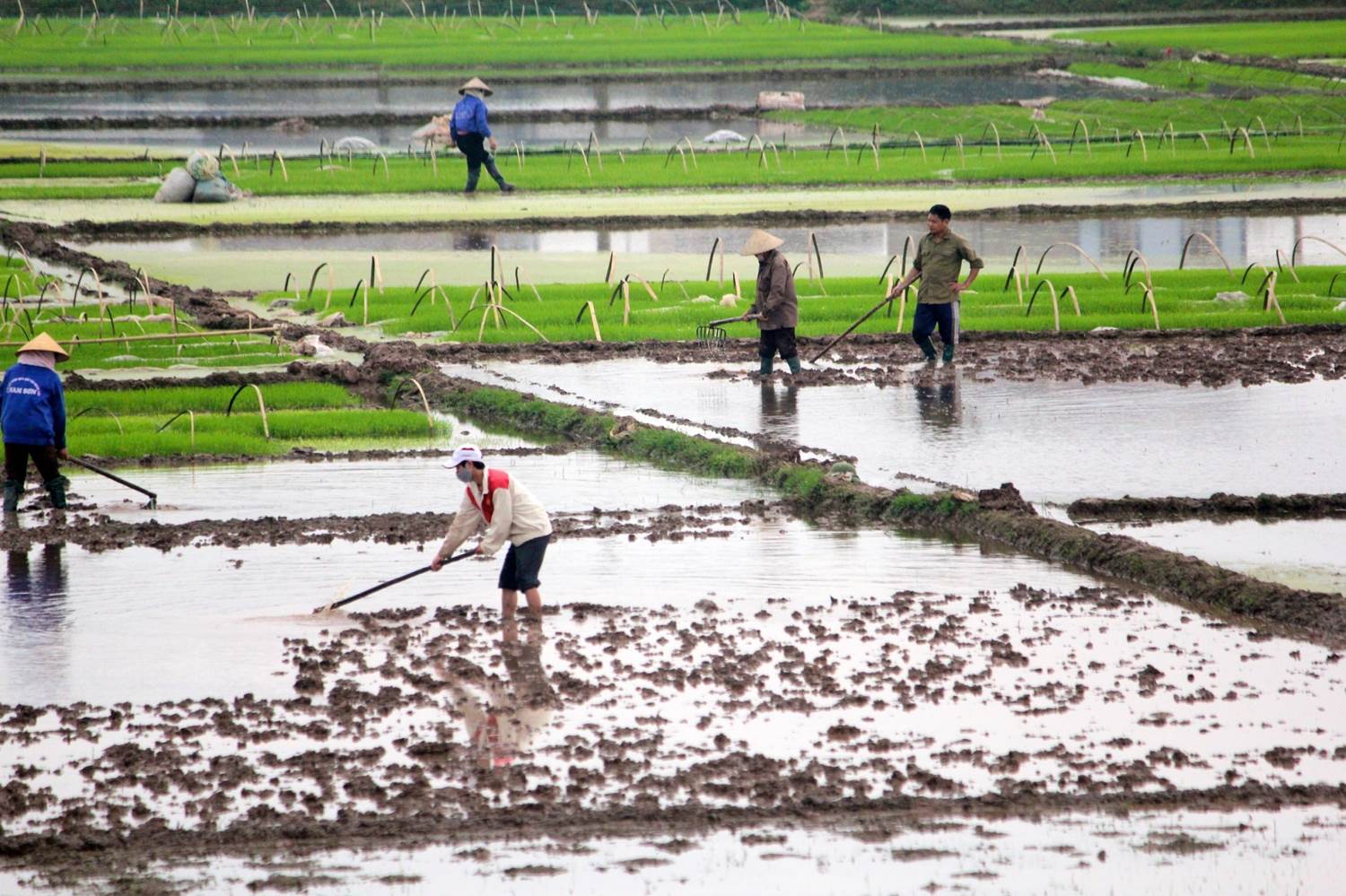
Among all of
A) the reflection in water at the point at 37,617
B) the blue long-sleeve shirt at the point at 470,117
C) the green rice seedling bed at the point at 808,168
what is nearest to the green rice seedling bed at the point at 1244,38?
the green rice seedling bed at the point at 808,168

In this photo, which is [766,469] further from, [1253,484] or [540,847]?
[540,847]

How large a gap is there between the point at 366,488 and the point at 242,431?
1732 millimetres

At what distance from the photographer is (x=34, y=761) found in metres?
6.17

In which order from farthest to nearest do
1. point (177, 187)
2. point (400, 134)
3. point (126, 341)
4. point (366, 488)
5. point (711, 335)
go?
point (400, 134) → point (177, 187) → point (711, 335) → point (126, 341) → point (366, 488)

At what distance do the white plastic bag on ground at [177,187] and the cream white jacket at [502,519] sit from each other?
59.8 ft

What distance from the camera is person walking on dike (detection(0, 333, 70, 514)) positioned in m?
9.62

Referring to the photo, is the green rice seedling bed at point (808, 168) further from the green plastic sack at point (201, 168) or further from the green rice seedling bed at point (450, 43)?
the green rice seedling bed at point (450, 43)

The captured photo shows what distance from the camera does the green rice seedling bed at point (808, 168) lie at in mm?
25578

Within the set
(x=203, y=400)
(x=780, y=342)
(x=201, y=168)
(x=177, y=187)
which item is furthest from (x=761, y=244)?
(x=177, y=187)

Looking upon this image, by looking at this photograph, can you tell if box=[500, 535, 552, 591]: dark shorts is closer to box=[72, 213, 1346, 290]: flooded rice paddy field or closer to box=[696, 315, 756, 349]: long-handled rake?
box=[696, 315, 756, 349]: long-handled rake

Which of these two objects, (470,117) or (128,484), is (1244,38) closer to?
(470,117)

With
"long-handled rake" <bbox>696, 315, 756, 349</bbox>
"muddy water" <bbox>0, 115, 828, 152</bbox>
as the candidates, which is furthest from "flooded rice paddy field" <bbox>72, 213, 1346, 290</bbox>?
"muddy water" <bbox>0, 115, 828, 152</bbox>

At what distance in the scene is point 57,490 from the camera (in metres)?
9.92

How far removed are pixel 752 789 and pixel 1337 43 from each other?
39779 millimetres
